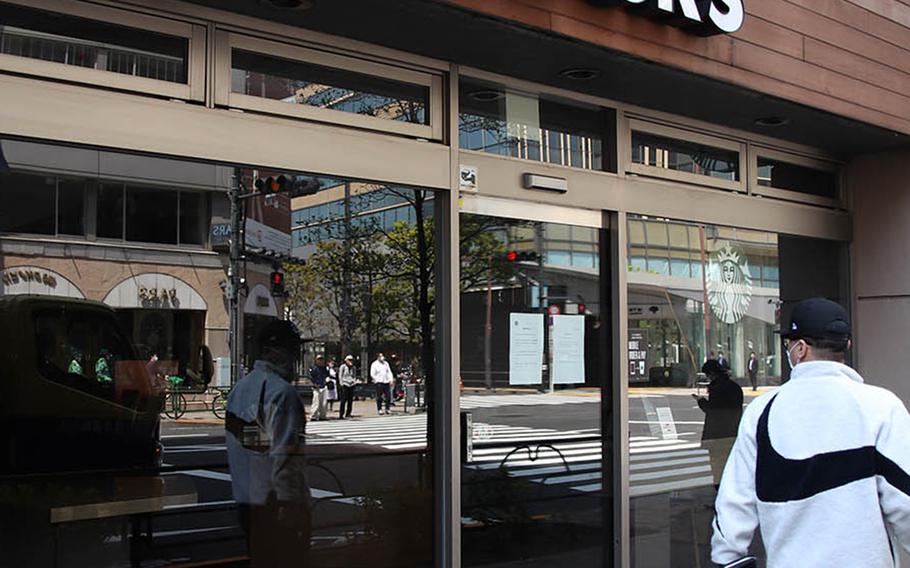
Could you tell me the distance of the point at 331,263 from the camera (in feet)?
17.1

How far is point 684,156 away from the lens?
6.57 metres

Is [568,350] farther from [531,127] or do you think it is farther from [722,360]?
[722,360]

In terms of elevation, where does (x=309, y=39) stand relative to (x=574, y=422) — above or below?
above

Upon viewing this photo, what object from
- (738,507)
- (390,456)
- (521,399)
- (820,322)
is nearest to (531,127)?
(521,399)

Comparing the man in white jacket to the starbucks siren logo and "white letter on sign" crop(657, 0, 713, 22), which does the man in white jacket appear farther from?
the starbucks siren logo

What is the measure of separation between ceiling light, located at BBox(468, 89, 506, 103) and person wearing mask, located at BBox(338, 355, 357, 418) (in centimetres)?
179

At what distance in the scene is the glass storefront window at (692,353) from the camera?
6.14 meters

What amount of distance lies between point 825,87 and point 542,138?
2269 millimetres

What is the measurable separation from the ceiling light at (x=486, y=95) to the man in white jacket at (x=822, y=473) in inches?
112

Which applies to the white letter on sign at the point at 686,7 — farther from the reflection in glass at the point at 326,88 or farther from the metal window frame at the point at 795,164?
the metal window frame at the point at 795,164

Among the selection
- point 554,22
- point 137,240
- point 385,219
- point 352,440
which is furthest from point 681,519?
point 137,240

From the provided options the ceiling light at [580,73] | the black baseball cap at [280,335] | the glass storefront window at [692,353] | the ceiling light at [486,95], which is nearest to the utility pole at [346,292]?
the black baseball cap at [280,335]

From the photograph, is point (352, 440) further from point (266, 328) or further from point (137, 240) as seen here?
point (137, 240)

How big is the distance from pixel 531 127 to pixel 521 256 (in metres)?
0.85
